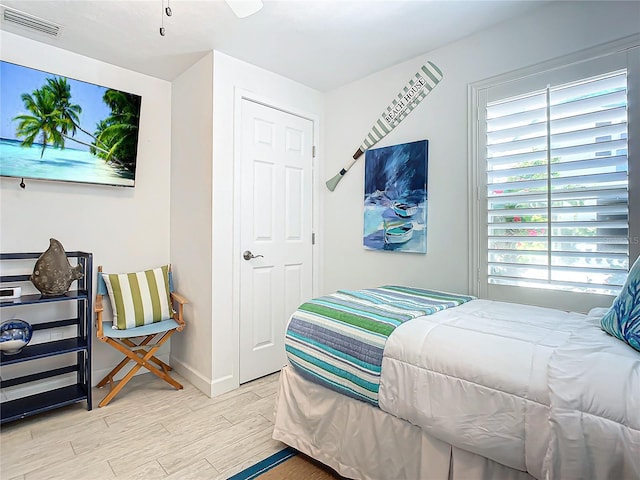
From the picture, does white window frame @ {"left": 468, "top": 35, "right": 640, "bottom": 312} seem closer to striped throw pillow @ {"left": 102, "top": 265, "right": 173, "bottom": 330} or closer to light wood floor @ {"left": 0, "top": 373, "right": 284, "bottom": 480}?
light wood floor @ {"left": 0, "top": 373, "right": 284, "bottom": 480}

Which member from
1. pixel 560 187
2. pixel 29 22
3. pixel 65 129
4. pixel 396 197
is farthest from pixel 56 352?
pixel 560 187

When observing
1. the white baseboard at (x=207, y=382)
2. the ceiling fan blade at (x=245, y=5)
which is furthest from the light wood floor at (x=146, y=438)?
the ceiling fan blade at (x=245, y=5)

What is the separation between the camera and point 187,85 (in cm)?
287

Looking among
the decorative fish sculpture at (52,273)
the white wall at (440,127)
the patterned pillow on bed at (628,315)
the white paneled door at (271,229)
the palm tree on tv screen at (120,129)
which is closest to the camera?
the patterned pillow on bed at (628,315)

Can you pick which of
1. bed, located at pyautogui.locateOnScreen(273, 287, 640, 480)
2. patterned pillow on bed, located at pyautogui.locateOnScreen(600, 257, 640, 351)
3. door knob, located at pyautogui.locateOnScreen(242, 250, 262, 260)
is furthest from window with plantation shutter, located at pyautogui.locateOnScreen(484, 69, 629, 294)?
door knob, located at pyautogui.locateOnScreen(242, 250, 262, 260)

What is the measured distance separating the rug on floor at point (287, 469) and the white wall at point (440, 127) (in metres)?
1.39

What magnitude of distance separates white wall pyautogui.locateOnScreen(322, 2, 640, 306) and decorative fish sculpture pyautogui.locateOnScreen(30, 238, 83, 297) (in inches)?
80.7

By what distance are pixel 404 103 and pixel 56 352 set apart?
298 centimetres

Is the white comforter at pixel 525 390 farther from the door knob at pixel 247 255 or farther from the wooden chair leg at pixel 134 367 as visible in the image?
the wooden chair leg at pixel 134 367

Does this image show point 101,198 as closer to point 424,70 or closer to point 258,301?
point 258,301

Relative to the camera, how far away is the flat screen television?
229 cm

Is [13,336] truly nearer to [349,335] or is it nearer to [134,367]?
[134,367]

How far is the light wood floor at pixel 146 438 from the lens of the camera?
1778 millimetres

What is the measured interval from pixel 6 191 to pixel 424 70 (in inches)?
120
